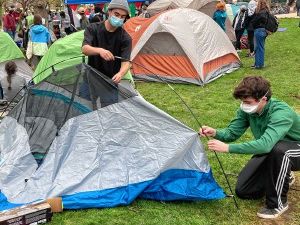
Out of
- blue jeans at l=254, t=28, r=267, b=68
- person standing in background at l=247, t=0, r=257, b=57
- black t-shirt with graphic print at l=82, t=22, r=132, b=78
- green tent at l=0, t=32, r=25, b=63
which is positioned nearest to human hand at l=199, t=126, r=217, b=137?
black t-shirt with graphic print at l=82, t=22, r=132, b=78

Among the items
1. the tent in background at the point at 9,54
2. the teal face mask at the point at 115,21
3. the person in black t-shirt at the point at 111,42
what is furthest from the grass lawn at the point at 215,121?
the tent in background at the point at 9,54

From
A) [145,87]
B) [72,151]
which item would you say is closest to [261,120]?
[72,151]

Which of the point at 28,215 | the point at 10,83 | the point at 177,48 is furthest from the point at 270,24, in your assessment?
the point at 28,215

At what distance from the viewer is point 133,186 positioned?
395cm

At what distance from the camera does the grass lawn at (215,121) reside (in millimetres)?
3750

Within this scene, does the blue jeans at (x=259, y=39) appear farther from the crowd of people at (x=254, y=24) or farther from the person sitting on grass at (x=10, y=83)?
the person sitting on grass at (x=10, y=83)

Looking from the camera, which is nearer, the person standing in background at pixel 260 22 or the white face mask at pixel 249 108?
the white face mask at pixel 249 108

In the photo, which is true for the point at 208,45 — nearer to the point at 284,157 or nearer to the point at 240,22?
the point at 240,22

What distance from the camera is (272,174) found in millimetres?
3729

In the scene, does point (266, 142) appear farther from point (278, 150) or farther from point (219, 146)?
point (219, 146)

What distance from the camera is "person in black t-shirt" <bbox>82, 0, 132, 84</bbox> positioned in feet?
14.4

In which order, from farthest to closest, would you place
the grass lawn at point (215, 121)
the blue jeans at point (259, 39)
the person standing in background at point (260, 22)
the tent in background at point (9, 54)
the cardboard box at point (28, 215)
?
the blue jeans at point (259, 39)
the person standing in background at point (260, 22)
the tent in background at point (9, 54)
the grass lawn at point (215, 121)
the cardboard box at point (28, 215)

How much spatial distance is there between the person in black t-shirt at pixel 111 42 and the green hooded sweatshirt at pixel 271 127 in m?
1.39

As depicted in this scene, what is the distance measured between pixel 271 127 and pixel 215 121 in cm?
317
